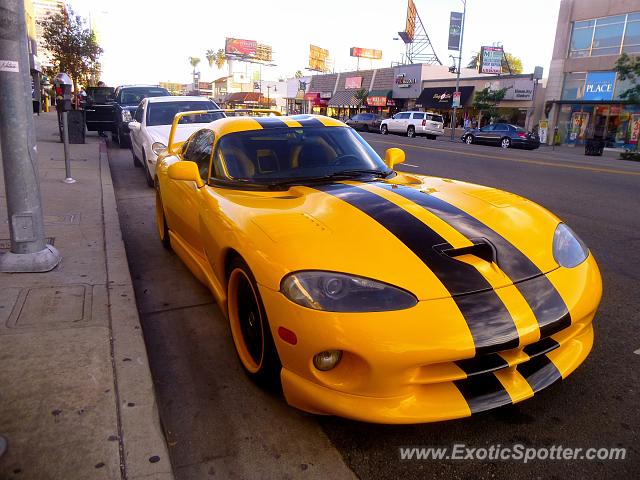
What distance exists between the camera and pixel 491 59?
37.2 metres

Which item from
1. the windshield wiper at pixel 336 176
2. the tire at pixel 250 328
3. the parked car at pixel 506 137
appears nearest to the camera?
the tire at pixel 250 328

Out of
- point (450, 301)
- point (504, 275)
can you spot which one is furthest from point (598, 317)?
point (450, 301)

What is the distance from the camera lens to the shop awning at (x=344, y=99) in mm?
52000

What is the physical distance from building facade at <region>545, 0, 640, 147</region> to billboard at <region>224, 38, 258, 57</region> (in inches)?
3126

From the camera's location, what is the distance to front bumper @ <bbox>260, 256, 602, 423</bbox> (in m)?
2.10

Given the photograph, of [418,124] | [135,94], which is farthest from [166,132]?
[418,124]

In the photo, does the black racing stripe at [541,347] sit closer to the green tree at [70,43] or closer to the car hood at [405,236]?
the car hood at [405,236]

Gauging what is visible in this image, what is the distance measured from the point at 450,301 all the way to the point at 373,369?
0.44 meters

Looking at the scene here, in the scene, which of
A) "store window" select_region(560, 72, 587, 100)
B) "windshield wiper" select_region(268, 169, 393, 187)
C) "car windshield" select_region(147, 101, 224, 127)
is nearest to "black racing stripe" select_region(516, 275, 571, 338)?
"windshield wiper" select_region(268, 169, 393, 187)

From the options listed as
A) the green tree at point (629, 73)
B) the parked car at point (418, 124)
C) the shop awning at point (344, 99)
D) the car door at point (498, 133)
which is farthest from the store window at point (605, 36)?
the shop awning at point (344, 99)

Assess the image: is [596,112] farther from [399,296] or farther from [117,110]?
[399,296]

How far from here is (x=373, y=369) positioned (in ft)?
6.93

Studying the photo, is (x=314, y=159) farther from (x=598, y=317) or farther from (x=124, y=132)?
(x=124, y=132)

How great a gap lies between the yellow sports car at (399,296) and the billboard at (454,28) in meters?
38.3
